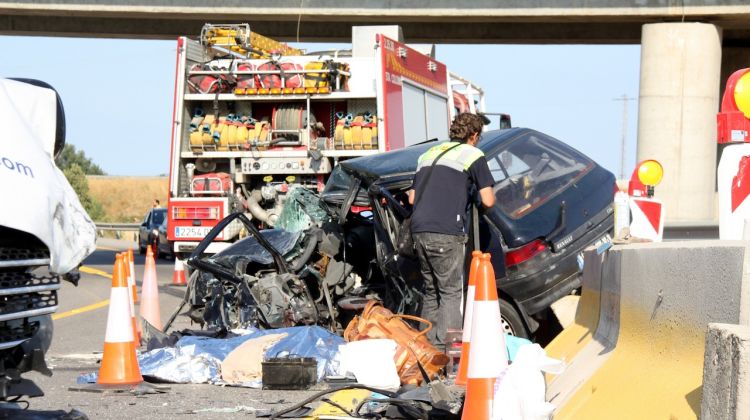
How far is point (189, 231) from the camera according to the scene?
1702 cm

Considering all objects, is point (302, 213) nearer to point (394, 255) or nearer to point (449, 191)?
point (394, 255)

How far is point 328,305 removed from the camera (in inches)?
402

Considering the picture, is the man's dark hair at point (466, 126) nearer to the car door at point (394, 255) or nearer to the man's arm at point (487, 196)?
the man's arm at point (487, 196)

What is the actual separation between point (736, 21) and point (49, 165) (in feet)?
95.0

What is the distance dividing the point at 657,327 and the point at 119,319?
13.9ft

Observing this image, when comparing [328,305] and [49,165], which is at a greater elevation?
[49,165]

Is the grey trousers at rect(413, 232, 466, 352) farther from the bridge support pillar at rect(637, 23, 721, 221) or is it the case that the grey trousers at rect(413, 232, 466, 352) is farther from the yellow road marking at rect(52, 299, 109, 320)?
the bridge support pillar at rect(637, 23, 721, 221)

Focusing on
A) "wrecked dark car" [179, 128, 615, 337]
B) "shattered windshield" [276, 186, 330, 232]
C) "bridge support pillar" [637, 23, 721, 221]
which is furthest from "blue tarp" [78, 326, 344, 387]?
"bridge support pillar" [637, 23, 721, 221]

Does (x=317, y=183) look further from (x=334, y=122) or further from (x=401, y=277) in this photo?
(x=401, y=277)

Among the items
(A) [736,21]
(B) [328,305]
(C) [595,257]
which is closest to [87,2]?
(A) [736,21]

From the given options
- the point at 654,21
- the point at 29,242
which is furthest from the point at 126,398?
the point at 654,21

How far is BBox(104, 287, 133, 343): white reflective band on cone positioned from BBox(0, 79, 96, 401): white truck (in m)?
3.02

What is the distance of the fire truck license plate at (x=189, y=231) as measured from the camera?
16.9 m

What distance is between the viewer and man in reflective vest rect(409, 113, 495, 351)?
30.4 ft
